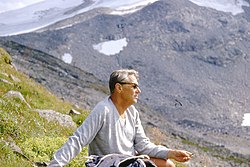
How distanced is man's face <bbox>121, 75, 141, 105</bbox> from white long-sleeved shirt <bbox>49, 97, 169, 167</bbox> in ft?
0.81

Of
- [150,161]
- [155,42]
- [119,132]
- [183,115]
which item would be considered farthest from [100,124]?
[155,42]

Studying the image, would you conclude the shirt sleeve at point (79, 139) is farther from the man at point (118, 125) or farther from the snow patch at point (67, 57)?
the snow patch at point (67, 57)

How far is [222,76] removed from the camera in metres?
169

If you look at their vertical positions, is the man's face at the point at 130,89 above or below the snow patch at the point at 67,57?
above

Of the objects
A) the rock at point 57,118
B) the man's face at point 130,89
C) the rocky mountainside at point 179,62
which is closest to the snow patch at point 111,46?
the rocky mountainside at point 179,62

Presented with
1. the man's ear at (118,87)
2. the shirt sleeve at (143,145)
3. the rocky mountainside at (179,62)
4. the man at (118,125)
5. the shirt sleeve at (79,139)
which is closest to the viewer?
the shirt sleeve at (79,139)

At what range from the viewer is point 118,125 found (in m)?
7.46

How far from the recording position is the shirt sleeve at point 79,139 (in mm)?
6688

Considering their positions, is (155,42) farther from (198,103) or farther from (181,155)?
(181,155)

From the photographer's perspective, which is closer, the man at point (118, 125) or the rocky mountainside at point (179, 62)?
the man at point (118, 125)

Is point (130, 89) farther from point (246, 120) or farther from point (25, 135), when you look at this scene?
point (246, 120)

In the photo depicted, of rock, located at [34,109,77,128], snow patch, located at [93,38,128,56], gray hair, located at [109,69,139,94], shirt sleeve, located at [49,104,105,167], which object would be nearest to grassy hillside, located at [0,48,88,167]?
rock, located at [34,109,77,128]

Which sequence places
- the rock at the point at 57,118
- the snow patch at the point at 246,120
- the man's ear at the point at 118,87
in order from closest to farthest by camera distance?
the man's ear at the point at 118,87 < the rock at the point at 57,118 < the snow patch at the point at 246,120

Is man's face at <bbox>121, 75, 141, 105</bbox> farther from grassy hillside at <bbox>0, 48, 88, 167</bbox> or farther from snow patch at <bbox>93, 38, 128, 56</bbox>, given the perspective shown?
snow patch at <bbox>93, 38, 128, 56</bbox>
